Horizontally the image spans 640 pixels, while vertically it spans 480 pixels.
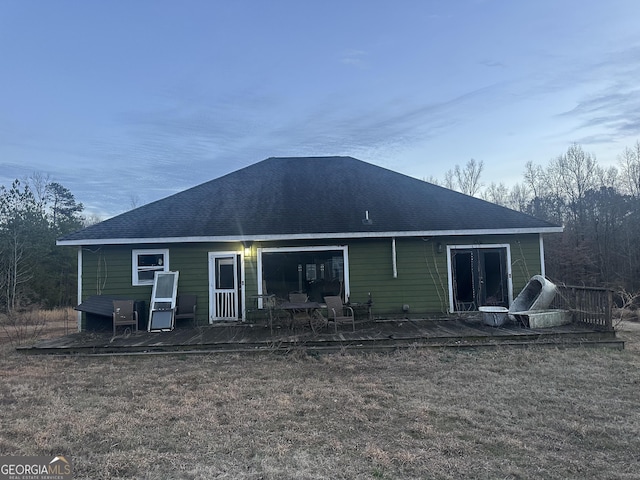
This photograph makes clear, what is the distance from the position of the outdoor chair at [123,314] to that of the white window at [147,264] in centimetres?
99

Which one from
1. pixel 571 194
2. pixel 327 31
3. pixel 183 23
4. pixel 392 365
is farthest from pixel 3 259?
pixel 571 194

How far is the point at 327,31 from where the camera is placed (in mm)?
11211

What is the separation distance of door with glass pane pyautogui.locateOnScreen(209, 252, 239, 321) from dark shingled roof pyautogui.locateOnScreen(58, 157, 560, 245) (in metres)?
0.74

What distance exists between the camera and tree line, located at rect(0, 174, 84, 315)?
20.8 metres

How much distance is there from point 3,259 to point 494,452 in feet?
85.9

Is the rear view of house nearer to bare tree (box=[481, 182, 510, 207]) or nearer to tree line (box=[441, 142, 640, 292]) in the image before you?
tree line (box=[441, 142, 640, 292])

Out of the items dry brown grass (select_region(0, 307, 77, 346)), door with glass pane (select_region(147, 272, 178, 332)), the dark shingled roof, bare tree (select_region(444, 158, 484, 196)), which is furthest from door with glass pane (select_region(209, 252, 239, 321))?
bare tree (select_region(444, 158, 484, 196))

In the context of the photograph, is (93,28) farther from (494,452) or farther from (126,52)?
(494,452)

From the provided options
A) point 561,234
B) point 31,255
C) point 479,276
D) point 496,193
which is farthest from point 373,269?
point 496,193

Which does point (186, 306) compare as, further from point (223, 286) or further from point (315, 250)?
point (315, 250)

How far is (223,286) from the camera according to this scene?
966 cm

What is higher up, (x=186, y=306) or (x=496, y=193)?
(x=496, y=193)

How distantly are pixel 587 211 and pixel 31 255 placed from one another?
34.1 metres

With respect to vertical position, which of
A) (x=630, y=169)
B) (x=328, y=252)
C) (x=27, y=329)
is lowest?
(x=27, y=329)
